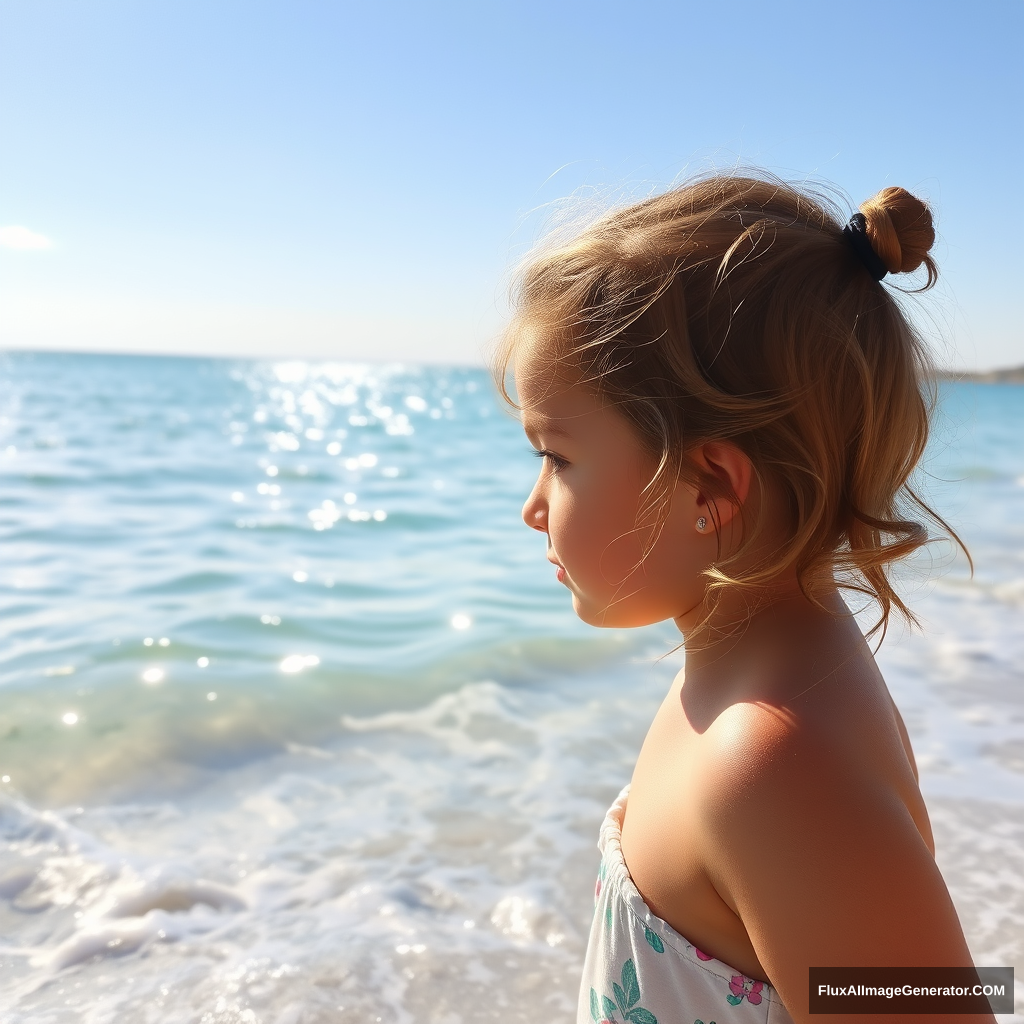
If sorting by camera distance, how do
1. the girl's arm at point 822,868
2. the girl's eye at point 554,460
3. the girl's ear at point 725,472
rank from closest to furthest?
the girl's arm at point 822,868
the girl's ear at point 725,472
the girl's eye at point 554,460

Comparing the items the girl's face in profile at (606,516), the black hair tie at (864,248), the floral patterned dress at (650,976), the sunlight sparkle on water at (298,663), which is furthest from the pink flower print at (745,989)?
the sunlight sparkle on water at (298,663)

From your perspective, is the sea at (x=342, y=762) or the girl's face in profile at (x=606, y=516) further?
the sea at (x=342, y=762)

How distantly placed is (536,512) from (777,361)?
0.44m

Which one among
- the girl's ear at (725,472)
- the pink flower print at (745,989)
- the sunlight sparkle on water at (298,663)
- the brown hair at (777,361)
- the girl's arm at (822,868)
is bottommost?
the sunlight sparkle on water at (298,663)

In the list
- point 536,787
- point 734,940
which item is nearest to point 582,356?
point 734,940

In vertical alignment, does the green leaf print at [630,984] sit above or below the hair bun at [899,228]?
below

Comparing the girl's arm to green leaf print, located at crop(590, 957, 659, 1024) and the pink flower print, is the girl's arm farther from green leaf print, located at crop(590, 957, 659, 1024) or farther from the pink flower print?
green leaf print, located at crop(590, 957, 659, 1024)

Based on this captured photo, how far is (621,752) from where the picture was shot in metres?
3.61

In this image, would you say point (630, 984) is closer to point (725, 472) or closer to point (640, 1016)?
point (640, 1016)

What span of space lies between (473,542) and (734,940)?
22.3 ft

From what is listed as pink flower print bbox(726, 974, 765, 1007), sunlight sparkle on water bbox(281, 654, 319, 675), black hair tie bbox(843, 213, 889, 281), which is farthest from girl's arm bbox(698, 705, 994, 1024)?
sunlight sparkle on water bbox(281, 654, 319, 675)

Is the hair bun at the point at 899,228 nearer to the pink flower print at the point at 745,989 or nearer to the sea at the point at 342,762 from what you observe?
the sea at the point at 342,762

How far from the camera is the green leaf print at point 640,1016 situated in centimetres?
135

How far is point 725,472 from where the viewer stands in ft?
4.29
